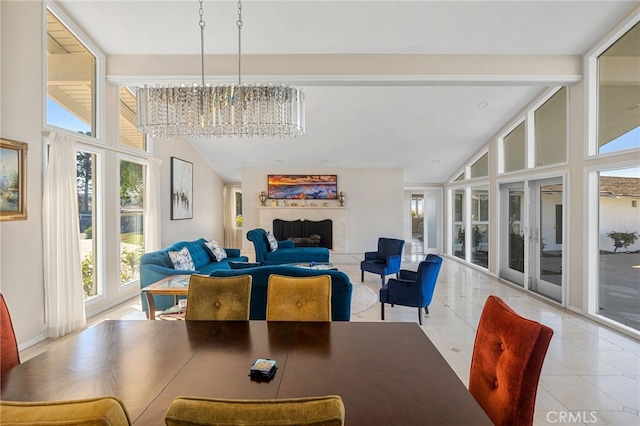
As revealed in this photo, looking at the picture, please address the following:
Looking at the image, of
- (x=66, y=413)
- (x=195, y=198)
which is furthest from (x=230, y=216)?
(x=66, y=413)

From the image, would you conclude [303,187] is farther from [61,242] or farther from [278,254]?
[61,242]

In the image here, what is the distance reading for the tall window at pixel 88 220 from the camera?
4.29 m

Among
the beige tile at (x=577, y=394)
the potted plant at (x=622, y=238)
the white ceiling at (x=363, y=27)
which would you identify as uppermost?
the white ceiling at (x=363, y=27)

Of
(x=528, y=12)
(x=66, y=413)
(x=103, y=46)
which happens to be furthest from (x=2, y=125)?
(x=528, y=12)

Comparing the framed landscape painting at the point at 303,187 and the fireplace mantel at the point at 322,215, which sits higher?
the framed landscape painting at the point at 303,187

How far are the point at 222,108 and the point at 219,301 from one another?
5.77ft

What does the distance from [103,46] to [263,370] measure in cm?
484

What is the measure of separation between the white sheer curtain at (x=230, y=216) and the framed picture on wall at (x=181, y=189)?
8.51ft

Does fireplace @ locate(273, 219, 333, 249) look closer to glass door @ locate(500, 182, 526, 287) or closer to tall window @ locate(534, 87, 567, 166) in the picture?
glass door @ locate(500, 182, 526, 287)

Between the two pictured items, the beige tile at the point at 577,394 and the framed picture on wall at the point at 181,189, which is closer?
the beige tile at the point at 577,394

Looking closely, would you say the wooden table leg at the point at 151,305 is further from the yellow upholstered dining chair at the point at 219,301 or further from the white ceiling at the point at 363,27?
the white ceiling at the point at 363,27

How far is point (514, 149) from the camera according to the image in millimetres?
6145

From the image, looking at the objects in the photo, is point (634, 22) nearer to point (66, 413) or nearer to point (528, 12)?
point (528, 12)

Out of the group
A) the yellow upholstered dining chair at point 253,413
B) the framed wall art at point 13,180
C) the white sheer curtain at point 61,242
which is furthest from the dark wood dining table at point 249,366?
the white sheer curtain at point 61,242
